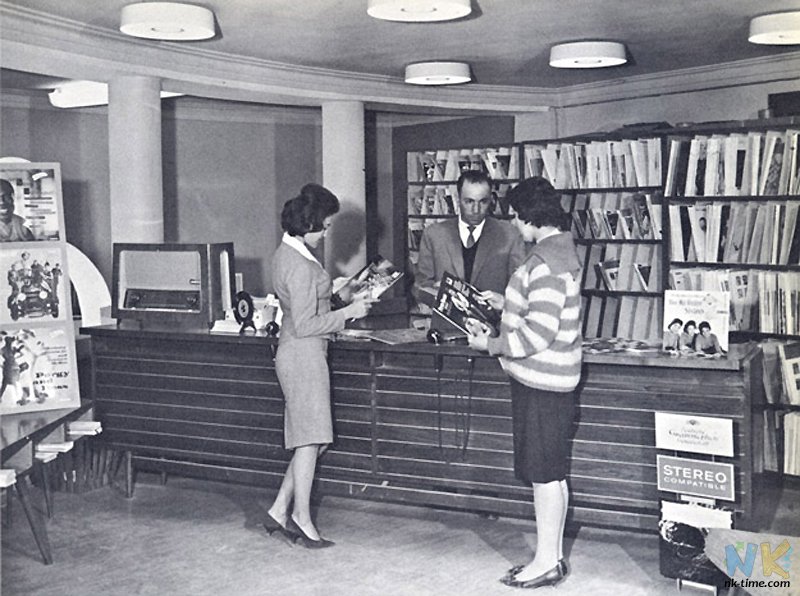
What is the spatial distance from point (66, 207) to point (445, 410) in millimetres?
6235

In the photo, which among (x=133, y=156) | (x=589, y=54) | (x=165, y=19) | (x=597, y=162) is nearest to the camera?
(x=165, y=19)

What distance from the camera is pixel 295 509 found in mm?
4500

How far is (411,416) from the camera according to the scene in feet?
15.4

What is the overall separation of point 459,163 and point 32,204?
3.98 m

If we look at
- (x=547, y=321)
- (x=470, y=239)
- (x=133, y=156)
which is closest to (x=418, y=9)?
(x=470, y=239)

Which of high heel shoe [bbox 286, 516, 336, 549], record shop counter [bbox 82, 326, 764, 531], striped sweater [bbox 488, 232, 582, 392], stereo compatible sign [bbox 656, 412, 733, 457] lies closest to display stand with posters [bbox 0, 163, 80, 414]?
record shop counter [bbox 82, 326, 764, 531]

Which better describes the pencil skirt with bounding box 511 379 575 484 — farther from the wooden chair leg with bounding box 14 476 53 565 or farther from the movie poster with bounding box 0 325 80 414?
the movie poster with bounding box 0 325 80 414

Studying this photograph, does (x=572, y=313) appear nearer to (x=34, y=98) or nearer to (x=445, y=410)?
(x=445, y=410)

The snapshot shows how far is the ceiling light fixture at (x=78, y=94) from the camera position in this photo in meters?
8.20

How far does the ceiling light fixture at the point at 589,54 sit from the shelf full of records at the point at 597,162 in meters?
0.63

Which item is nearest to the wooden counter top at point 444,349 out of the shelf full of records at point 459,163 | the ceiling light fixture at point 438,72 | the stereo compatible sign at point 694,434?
the stereo compatible sign at point 694,434

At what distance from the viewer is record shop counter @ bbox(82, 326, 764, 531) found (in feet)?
13.6

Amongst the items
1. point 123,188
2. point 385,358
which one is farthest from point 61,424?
point 123,188

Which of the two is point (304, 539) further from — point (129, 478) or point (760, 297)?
point (760, 297)
